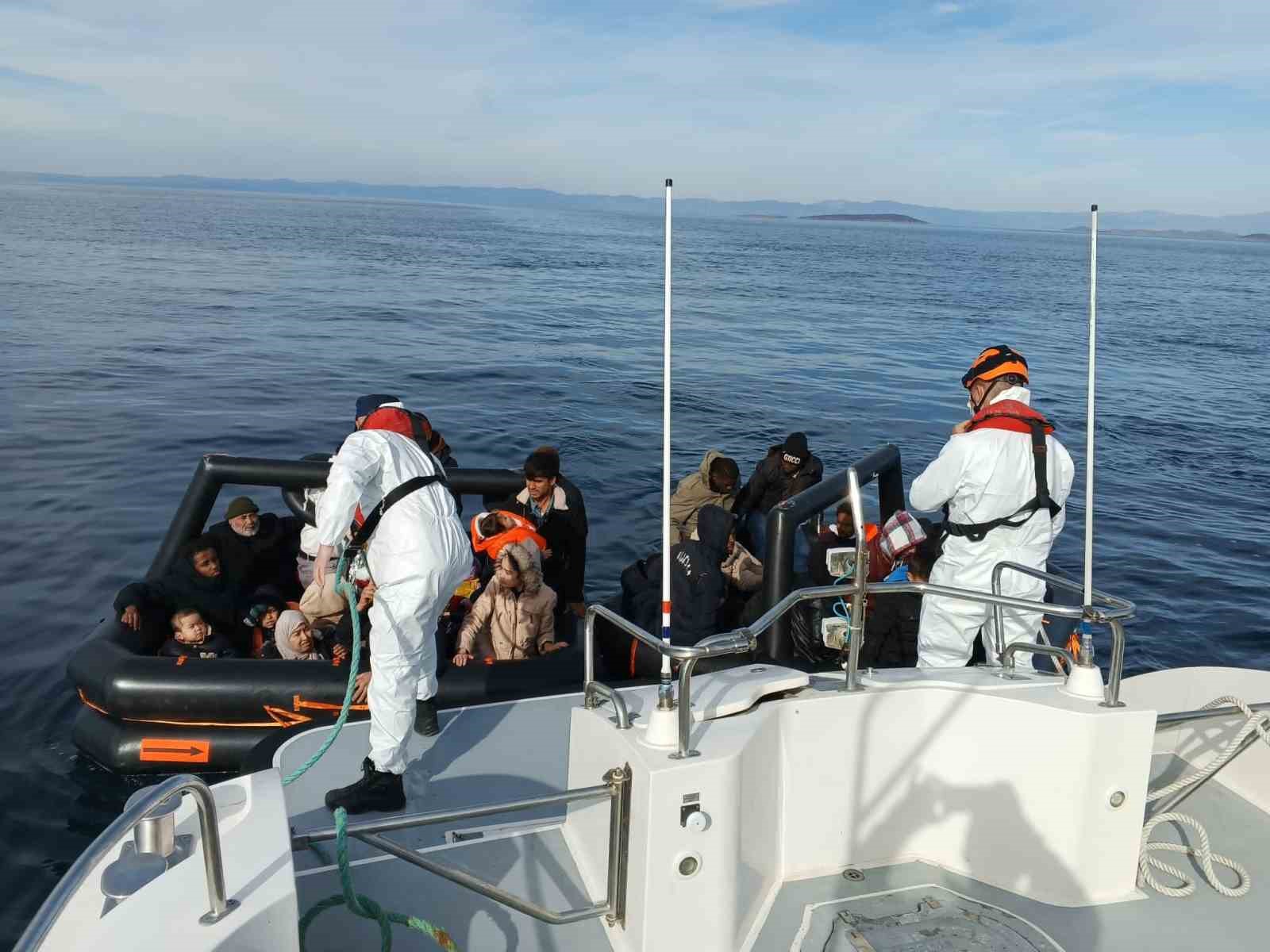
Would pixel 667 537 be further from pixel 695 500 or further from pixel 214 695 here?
pixel 695 500

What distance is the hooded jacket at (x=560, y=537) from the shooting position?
568cm

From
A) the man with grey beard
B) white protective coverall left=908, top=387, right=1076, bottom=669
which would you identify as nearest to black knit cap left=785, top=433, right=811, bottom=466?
white protective coverall left=908, top=387, right=1076, bottom=669

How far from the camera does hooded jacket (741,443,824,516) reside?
→ 646 centimetres

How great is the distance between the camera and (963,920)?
2.73m

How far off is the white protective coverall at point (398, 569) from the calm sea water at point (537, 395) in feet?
8.08

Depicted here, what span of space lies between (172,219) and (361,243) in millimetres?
17733

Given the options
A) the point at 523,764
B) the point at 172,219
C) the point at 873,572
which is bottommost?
the point at 523,764

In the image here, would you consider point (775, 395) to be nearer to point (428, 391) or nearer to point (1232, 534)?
point (428, 391)

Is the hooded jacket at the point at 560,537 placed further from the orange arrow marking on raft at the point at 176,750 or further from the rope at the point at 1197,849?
the rope at the point at 1197,849

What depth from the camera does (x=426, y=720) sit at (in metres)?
3.88

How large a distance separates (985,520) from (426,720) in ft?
7.27

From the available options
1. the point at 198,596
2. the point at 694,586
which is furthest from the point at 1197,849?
the point at 198,596

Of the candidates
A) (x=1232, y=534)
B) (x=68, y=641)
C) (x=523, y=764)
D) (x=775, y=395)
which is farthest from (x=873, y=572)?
(x=775, y=395)

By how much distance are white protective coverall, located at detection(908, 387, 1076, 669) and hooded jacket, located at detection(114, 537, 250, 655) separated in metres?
3.55
